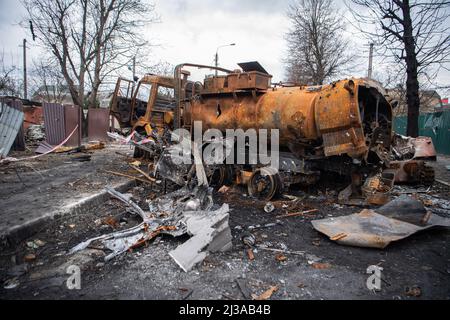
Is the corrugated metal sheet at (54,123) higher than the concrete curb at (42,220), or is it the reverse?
the corrugated metal sheet at (54,123)

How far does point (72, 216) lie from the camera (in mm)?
4199

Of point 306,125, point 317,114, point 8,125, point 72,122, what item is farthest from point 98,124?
point 317,114

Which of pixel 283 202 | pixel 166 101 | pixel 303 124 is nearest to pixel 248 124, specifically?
pixel 303 124

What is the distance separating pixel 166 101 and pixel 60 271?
21.8 ft

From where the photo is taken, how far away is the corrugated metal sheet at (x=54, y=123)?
36.4 ft

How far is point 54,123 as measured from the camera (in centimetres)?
1120

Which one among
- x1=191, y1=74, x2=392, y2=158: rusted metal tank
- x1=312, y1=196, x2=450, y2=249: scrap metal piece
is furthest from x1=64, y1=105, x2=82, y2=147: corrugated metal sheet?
x1=312, y1=196, x2=450, y2=249: scrap metal piece

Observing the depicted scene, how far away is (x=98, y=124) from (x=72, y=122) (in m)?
3.06

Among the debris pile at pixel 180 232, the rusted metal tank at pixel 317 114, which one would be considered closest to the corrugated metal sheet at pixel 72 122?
the rusted metal tank at pixel 317 114

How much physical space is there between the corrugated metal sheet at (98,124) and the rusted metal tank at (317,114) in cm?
1011

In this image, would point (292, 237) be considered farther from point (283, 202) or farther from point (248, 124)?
point (248, 124)

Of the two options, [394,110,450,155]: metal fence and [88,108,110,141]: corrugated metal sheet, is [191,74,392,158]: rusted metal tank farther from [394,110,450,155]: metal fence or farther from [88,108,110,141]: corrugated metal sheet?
[394,110,450,155]: metal fence

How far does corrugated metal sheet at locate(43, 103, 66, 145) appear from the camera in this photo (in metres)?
11.1

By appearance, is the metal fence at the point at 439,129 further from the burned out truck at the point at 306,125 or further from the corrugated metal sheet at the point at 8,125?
the corrugated metal sheet at the point at 8,125
